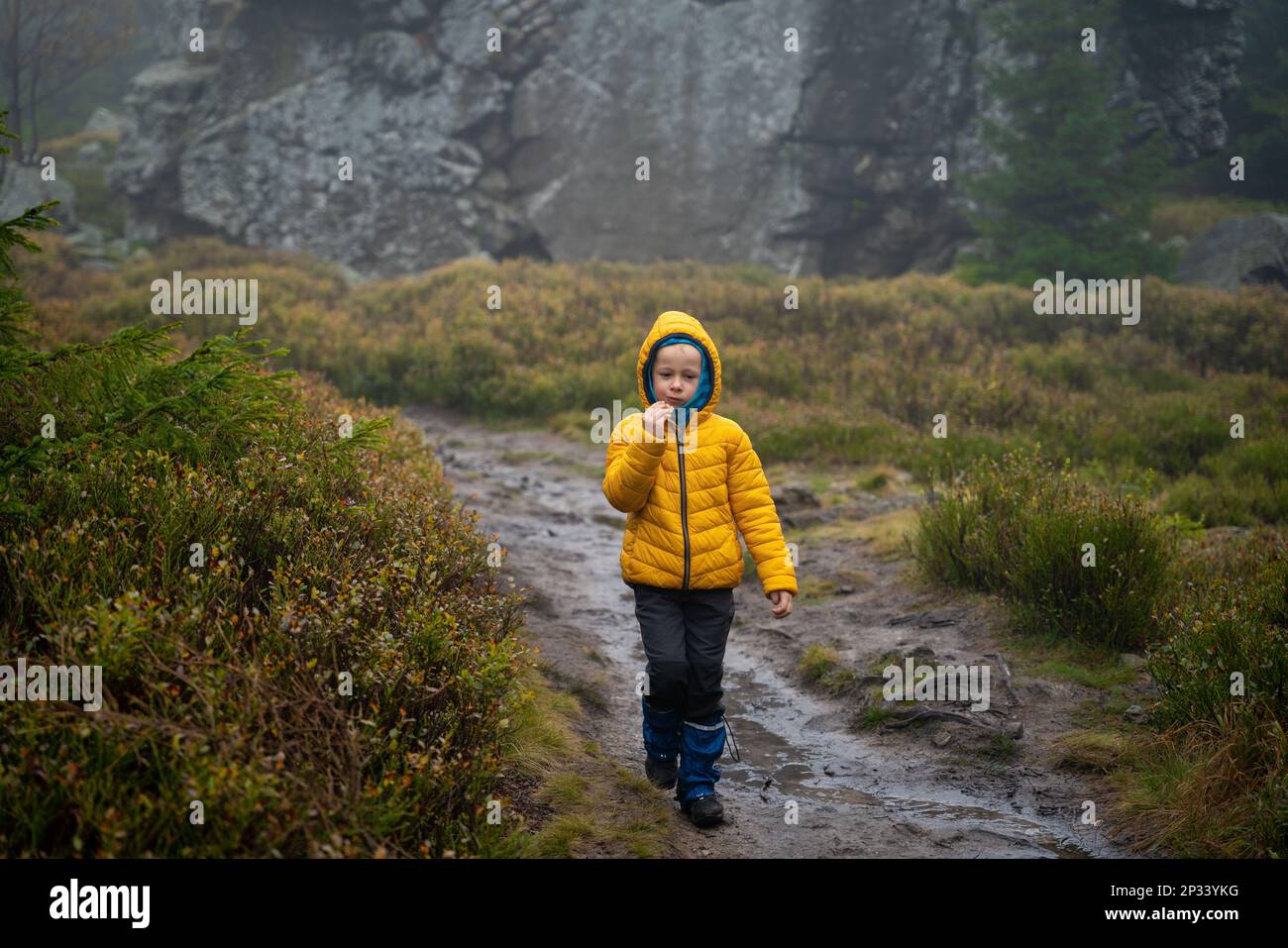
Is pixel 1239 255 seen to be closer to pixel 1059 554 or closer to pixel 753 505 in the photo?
pixel 1059 554

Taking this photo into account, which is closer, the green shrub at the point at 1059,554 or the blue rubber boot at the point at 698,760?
the blue rubber boot at the point at 698,760

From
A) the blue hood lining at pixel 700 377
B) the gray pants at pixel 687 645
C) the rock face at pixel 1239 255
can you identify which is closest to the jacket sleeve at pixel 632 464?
the blue hood lining at pixel 700 377

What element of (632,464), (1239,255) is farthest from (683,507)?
(1239,255)

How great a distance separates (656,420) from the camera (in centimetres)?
380

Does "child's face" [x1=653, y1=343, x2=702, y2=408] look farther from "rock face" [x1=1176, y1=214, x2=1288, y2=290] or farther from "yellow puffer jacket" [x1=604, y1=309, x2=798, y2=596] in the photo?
"rock face" [x1=1176, y1=214, x2=1288, y2=290]

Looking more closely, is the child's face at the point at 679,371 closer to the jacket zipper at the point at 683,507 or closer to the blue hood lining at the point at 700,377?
the blue hood lining at the point at 700,377

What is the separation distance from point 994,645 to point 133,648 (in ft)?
16.2

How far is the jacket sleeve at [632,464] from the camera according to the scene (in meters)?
3.82

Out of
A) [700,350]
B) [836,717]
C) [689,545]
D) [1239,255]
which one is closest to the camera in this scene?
[689,545]

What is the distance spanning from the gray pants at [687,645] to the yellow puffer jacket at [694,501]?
0.09m

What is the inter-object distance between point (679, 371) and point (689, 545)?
2.53 ft

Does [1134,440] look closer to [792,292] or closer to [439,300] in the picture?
[792,292]

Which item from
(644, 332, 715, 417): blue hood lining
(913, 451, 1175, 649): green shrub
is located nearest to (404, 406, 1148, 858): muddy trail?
(913, 451, 1175, 649): green shrub

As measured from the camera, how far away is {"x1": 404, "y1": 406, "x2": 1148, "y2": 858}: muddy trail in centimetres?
391
